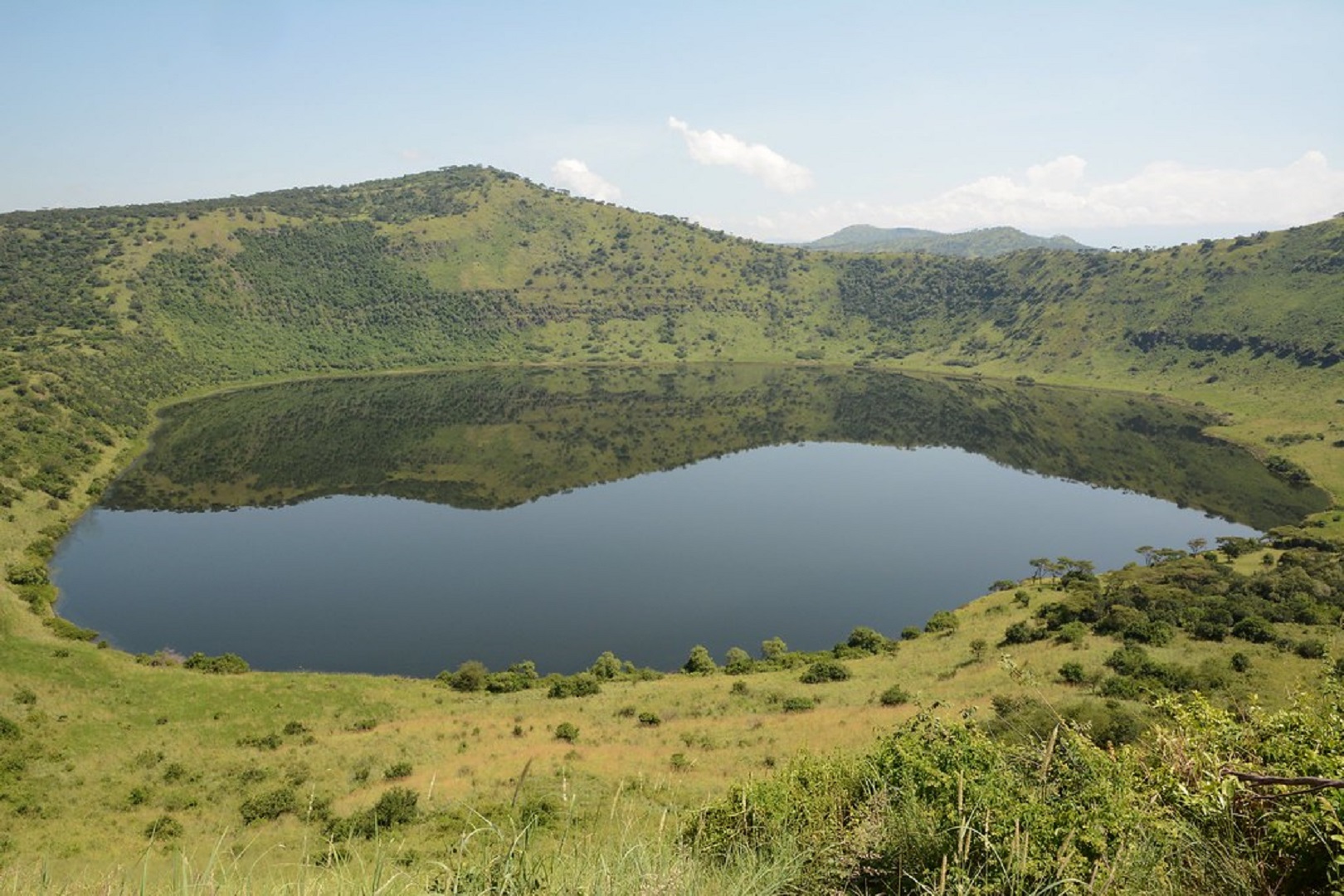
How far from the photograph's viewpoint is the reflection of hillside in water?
114m

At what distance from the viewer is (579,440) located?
15025 centimetres

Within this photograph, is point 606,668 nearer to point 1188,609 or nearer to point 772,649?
point 772,649

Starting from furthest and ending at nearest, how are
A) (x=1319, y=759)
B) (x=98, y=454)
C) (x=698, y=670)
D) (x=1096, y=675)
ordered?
(x=98, y=454), (x=698, y=670), (x=1096, y=675), (x=1319, y=759)

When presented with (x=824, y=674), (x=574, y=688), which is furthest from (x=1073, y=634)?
(x=574, y=688)

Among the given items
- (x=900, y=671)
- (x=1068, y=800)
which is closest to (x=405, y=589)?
(x=900, y=671)

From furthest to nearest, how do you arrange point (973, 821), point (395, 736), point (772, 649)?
point (772, 649), point (395, 736), point (973, 821)

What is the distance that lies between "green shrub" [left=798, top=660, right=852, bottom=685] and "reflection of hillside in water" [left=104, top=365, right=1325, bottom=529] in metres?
71.6

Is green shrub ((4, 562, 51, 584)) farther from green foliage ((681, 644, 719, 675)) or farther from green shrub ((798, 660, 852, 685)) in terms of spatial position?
green shrub ((798, 660, 852, 685))

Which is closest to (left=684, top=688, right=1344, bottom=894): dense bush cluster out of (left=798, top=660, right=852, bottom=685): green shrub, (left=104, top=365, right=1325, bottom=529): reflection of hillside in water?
(left=798, top=660, right=852, bottom=685): green shrub

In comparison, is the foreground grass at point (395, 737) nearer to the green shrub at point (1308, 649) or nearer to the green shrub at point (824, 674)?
the green shrub at point (1308, 649)

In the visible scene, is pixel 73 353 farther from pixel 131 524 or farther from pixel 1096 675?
pixel 1096 675

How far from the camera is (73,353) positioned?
146 meters

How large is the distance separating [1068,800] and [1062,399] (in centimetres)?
20097

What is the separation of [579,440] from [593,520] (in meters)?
47.3
